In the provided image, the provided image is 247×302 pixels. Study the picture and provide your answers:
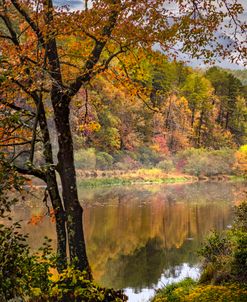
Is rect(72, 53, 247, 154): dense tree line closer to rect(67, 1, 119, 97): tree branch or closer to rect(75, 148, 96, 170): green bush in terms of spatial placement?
rect(75, 148, 96, 170): green bush

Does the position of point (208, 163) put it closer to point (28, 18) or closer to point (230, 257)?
point (230, 257)

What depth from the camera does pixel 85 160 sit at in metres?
39.1

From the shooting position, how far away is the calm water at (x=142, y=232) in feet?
38.2

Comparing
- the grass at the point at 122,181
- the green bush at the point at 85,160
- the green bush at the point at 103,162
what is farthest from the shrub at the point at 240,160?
the green bush at the point at 85,160

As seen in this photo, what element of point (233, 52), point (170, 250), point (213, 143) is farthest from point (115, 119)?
point (233, 52)

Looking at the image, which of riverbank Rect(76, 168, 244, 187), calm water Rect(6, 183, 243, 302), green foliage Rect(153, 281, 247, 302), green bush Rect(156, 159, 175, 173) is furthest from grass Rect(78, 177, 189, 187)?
green foliage Rect(153, 281, 247, 302)

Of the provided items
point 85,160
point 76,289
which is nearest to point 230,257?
point 76,289

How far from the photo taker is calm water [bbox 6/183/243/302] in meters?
11.6

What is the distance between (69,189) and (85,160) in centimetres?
3266

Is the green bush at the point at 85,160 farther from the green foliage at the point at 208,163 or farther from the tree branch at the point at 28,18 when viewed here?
the tree branch at the point at 28,18

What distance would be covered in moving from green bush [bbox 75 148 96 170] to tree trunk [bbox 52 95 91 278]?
105 ft

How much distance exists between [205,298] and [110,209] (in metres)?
17.7

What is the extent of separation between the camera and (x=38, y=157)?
33219mm

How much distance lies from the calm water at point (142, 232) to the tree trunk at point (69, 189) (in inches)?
33.7
